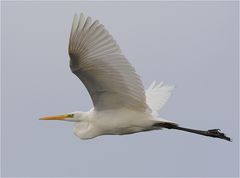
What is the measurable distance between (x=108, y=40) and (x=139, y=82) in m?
0.86

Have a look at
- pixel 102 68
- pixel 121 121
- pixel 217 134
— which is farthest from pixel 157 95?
pixel 102 68

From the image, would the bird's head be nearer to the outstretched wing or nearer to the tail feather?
the outstretched wing

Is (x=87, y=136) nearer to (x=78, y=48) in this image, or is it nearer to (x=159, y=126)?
(x=159, y=126)

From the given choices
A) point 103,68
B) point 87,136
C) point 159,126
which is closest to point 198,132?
point 159,126

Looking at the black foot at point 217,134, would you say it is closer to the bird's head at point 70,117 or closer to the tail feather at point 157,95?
the tail feather at point 157,95

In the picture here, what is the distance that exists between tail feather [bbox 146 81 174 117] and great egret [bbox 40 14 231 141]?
4.18 ft

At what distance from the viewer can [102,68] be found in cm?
836

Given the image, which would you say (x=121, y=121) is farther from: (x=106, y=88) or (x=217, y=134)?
(x=217, y=134)

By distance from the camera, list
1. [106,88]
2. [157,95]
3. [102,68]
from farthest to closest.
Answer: [157,95] < [106,88] < [102,68]

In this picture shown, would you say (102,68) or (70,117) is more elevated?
(102,68)

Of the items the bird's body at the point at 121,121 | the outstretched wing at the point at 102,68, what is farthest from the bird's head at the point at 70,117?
the outstretched wing at the point at 102,68

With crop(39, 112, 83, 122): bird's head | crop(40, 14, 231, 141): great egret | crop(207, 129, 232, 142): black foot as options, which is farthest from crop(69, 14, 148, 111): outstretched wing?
crop(207, 129, 232, 142): black foot

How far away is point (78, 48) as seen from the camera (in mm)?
8195

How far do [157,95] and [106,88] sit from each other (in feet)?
9.28
